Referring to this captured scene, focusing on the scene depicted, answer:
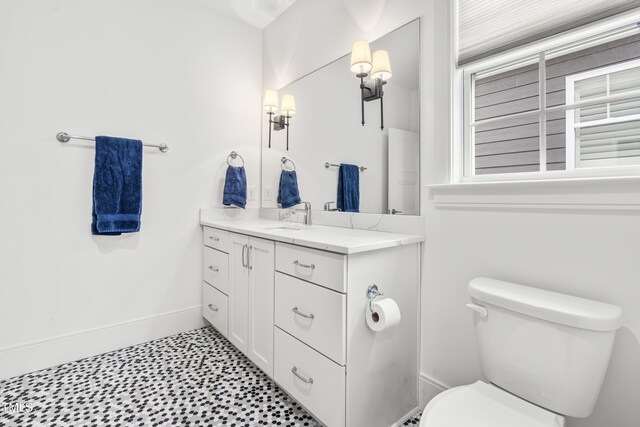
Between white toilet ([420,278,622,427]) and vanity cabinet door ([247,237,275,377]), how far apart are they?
2.79 ft

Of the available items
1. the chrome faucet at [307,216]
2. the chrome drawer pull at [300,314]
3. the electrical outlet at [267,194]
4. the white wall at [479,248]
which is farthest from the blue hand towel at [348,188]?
the electrical outlet at [267,194]

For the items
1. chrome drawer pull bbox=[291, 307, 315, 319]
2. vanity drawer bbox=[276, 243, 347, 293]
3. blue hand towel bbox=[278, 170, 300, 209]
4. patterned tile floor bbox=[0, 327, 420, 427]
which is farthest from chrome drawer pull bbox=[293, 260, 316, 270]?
blue hand towel bbox=[278, 170, 300, 209]

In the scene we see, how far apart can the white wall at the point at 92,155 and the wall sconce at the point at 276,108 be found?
22cm

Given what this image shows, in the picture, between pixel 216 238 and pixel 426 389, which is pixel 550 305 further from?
pixel 216 238

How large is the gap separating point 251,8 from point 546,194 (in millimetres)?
2439

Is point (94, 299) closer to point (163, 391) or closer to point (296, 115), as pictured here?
point (163, 391)

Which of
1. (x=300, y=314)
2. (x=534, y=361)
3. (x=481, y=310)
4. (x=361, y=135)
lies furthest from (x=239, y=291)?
(x=534, y=361)

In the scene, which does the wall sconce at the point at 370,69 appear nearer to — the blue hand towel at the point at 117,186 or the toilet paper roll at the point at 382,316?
the toilet paper roll at the point at 382,316

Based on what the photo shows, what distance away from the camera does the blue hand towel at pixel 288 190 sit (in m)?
2.38

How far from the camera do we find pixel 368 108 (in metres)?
1.79

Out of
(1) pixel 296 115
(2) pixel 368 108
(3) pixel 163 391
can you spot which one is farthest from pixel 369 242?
(1) pixel 296 115

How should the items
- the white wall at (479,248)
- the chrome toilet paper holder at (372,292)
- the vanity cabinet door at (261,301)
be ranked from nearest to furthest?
the white wall at (479,248)
the chrome toilet paper holder at (372,292)
the vanity cabinet door at (261,301)

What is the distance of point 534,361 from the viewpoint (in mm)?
1011

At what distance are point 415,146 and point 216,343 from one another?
1.82 meters
